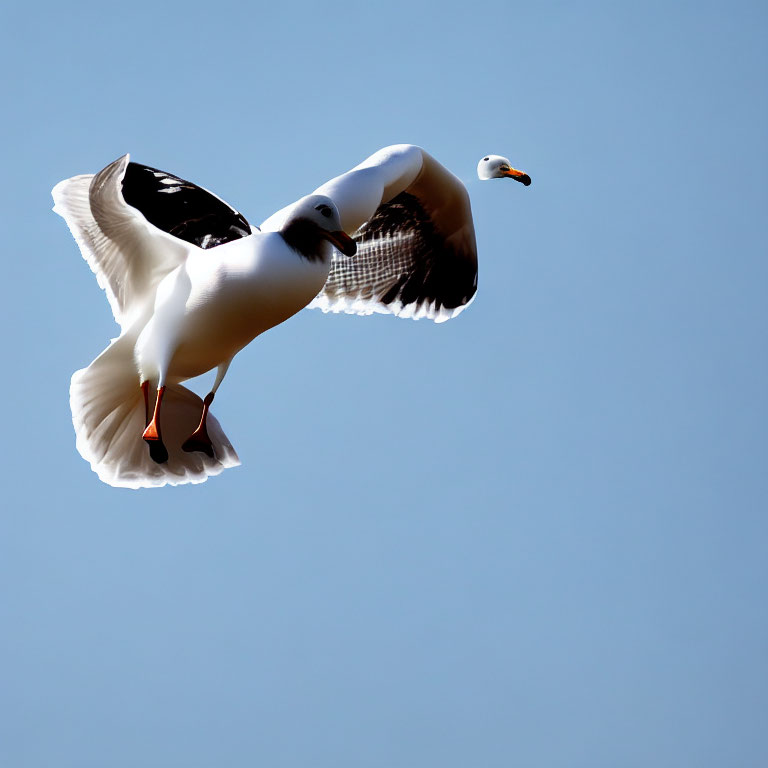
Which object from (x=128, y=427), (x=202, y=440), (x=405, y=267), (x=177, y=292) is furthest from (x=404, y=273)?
(x=177, y=292)

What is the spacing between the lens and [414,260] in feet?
30.7

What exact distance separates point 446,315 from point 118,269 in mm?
2578

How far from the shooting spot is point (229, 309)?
22.5ft

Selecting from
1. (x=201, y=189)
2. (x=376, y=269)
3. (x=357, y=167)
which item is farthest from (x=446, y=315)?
(x=201, y=189)

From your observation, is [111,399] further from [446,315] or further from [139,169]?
[446,315]

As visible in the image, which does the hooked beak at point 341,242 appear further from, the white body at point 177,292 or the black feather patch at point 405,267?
the black feather patch at point 405,267

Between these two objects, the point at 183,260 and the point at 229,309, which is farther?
the point at 183,260

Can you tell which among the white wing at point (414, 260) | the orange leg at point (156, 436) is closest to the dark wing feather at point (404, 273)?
the white wing at point (414, 260)

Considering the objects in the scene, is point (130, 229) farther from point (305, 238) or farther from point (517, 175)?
point (517, 175)

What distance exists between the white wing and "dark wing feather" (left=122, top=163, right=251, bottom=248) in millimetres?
1144

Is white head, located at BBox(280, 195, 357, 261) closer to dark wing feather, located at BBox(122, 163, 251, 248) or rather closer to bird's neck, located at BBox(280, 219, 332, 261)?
bird's neck, located at BBox(280, 219, 332, 261)

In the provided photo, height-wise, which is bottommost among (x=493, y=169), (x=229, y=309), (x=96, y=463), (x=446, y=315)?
(x=96, y=463)

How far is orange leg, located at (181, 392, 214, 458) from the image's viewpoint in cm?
772

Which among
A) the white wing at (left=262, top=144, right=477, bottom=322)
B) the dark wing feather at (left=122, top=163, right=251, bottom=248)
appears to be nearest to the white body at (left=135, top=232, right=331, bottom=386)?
the dark wing feather at (left=122, top=163, right=251, bottom=248)
